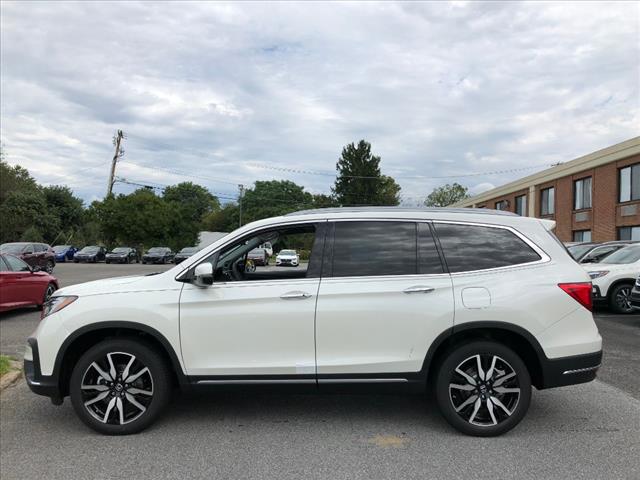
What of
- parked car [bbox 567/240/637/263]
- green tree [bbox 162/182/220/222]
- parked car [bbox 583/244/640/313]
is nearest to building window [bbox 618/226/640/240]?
parked car [bbox 567/240/637/263]

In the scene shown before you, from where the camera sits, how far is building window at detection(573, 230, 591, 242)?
2964cm

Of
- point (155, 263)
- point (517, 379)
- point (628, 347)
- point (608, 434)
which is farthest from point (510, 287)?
point (155, 263)

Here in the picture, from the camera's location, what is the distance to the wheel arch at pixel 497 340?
418cm

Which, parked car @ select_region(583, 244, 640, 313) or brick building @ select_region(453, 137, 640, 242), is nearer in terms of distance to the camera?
parked car @ select_region(583, 244, 640, 313)

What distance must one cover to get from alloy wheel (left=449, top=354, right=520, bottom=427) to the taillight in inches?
30.9

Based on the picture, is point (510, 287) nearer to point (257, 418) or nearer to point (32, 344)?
point (257, 418)

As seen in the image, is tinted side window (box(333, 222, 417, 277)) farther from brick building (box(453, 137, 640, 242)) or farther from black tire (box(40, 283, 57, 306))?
brick building (box(453, 137, 640, 242))

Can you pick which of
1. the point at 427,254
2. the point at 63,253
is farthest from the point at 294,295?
the point at 63,253

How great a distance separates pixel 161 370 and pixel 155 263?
1580 inches

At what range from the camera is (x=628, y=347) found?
7703 mm

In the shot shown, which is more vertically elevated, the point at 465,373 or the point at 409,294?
the point at 409,294

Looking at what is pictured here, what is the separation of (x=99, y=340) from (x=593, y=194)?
29.7 metres

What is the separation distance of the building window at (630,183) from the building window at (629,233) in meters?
1.43

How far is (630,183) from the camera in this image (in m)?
25.5
